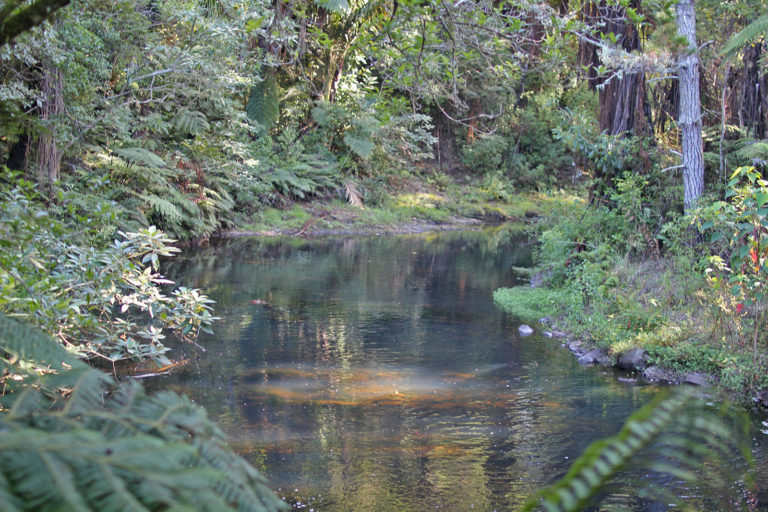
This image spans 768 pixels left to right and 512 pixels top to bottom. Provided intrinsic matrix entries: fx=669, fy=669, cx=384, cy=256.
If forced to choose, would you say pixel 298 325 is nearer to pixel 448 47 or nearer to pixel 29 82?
pixel 448 47

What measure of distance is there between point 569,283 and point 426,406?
505 centimetres

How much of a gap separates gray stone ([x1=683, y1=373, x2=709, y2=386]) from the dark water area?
395mm

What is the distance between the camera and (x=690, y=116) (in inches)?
367

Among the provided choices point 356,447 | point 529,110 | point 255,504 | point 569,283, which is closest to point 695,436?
point 255,504

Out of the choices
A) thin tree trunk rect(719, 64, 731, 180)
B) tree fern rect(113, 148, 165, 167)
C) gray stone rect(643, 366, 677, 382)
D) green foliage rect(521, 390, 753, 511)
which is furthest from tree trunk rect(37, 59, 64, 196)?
thin tree trunk rect(719, 64, 731, 180)

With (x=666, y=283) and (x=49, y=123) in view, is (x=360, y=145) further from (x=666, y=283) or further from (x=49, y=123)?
(x=666, y=283)

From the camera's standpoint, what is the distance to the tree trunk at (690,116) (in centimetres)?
924

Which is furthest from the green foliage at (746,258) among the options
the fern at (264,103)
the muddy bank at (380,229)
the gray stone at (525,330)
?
the fern at (264,103)

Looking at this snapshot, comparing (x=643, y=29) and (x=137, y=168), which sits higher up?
(x=643, y=29)

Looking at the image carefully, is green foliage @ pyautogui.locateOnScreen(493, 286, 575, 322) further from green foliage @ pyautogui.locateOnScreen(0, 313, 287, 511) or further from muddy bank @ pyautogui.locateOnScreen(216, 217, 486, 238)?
green foliage @ pyautogui.locateOnScreen(0, 313, 287, 511)

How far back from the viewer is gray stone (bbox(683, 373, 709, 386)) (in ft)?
22.2

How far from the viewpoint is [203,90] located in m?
14.3

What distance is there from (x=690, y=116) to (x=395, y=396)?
597 cm

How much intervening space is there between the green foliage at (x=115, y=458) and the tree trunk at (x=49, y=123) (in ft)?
28.8
